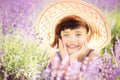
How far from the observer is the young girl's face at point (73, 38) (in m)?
2.88

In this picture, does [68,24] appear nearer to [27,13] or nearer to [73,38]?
[73,38]

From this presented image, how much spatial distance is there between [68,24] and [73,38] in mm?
110

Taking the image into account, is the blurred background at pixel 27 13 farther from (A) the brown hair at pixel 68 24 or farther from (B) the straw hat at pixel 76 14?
(A) the brown hair at pixel 68 24

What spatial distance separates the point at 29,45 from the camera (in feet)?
9.45

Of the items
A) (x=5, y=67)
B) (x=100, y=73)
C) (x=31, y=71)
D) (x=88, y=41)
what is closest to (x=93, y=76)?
(x=100, y=73)

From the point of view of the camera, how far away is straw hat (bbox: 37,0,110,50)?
115 inches

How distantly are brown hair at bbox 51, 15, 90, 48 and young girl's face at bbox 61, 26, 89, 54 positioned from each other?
24 mm

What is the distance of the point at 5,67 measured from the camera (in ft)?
9.42

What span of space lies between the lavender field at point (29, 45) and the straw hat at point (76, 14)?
0.04 m

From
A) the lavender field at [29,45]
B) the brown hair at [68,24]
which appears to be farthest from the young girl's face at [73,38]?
the lavender field at [29,45]

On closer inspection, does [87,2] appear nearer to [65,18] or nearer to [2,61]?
[65,18]

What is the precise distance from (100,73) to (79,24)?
392 millimetres

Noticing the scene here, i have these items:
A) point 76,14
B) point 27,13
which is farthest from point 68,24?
point 27,13

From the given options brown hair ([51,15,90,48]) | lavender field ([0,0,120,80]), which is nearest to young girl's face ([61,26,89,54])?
brown hair ([51,15,90,48])
